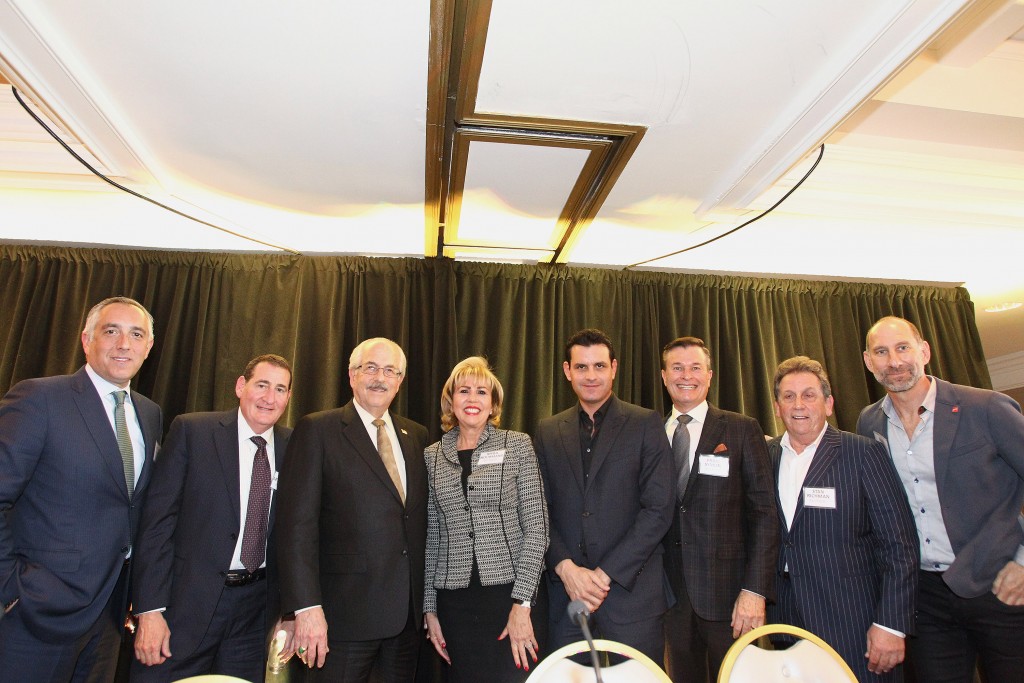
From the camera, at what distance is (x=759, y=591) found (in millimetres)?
2557

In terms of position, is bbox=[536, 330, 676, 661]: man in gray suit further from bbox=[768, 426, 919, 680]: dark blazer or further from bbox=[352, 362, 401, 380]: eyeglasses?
bbox=[352, 362, 401, 380]: eyeglasses

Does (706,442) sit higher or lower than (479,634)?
higher

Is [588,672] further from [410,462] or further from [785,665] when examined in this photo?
[410,462]

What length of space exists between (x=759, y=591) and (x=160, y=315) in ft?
13.2

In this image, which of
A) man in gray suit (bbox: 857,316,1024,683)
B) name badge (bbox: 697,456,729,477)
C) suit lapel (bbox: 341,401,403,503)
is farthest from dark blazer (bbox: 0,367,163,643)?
man in gray suit (bbox: 857,316,1024,683)

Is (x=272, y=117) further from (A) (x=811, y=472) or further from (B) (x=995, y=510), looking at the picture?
(B) (x=995, y=510)

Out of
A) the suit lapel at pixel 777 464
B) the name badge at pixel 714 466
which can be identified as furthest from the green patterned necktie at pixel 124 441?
the suit lapel at pixel 777 464

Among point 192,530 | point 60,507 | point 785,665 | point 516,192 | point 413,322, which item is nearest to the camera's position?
point 785,665

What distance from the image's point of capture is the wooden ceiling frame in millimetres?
2115

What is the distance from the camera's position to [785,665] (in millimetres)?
1896

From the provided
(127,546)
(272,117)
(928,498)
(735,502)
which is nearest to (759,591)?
(735,502)

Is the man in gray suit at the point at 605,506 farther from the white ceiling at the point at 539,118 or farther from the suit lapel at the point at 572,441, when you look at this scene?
the white ceiling at the point at 539,118

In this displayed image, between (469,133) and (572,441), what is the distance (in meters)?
1.39

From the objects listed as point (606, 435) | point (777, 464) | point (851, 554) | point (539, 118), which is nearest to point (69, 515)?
point (606, 435)
